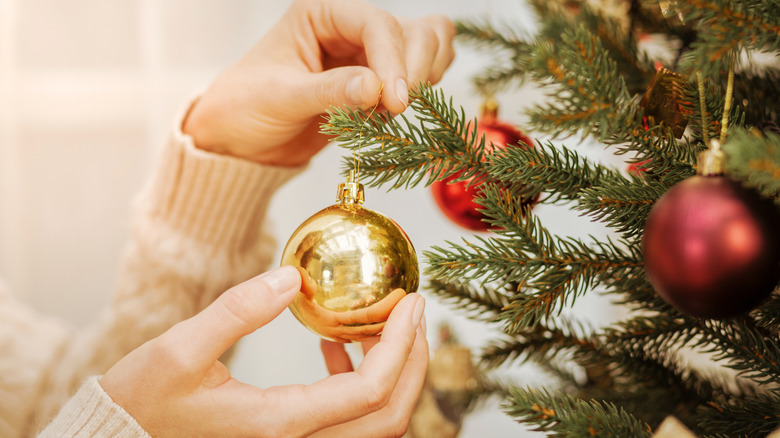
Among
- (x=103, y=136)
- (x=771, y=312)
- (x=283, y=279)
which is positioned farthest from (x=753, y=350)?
(x=103, y=136)

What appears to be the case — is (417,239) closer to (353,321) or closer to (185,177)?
(185,177)

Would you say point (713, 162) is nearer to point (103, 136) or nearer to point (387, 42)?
point (387, 42)

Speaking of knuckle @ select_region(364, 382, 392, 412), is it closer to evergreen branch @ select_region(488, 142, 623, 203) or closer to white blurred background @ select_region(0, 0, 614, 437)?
evergreen branch @ select_region(488, 142, 623, 203)

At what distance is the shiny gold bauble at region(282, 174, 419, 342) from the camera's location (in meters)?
0.42

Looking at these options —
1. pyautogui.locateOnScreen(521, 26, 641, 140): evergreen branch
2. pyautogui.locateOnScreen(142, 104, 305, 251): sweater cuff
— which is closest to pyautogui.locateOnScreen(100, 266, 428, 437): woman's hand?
pyautogui.locateOnScreen(521, 26, 641, 140): evergreen branch

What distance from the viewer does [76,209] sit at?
4.19 feet

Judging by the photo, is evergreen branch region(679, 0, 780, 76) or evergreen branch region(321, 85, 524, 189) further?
evergreen branch region(321, 85, 524, 189)

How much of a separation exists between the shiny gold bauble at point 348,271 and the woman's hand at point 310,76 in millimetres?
113

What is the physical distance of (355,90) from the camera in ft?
1.52

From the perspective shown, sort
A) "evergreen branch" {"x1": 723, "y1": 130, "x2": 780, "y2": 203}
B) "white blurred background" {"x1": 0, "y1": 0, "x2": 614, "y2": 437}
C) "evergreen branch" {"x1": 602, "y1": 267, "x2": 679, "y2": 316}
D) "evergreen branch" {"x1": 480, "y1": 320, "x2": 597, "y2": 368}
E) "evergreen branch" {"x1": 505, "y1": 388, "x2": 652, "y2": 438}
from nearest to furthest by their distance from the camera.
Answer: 1. "evergreen branch" {"x1": 723, "y1": 130, "x2": 780, "y2": 203}
2. "evergreen branch" {"x1": 505, "y1": 388, "x2": 652, "y2": 438}
3. "evergreen branch" {"x1": 602, "y1": 267, "x2": 679, "y2": 316}
4. "evergreen branch" {"x1": 480, "y1": 320, "x2": 597, "y2": 368}
5. "white blurred background" {"x1": 0, "y1": 0, "x2": 614, "y2": 437}

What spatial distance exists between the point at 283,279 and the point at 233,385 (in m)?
0.10

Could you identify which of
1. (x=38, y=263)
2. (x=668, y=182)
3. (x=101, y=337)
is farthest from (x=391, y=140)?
(x=38, y=263)

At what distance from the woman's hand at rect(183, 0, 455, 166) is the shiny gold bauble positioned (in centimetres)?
11

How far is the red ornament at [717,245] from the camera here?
29cm
